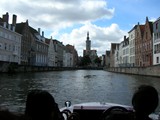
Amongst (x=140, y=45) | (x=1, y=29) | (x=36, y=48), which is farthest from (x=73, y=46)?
(x=1, y=29)

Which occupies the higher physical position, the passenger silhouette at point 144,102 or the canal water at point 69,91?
the passenger silhouette at point 144,102

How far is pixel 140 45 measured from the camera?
65375 mm

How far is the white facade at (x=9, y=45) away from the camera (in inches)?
2029

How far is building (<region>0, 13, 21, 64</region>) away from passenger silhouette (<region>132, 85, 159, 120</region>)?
4928 centimetres

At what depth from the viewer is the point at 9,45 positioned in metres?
55.6

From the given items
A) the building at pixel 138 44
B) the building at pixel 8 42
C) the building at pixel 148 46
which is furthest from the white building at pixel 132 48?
the building at pixel 8 42

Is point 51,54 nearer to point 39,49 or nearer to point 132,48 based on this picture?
point 39,49

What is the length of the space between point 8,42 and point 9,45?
1065 millimetres

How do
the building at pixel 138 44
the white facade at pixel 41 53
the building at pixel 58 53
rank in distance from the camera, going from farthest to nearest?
the building at pixel 58 53 → the white facade at pixel 41 53 → the building at pixel 138 44

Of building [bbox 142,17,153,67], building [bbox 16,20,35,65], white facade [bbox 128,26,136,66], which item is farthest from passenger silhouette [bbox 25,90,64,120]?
white facade [bbox 128,26,136,66]

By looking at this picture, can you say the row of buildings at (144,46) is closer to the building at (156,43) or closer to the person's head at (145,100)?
the building at (156,43)

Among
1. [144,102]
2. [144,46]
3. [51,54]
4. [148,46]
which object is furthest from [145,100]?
[51,54]

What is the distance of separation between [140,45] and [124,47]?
2120 cm

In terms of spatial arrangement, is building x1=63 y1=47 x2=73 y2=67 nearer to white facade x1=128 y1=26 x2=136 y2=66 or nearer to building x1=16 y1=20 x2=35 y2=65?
white facade x1=128 y1=26 x2=136 y2=66
